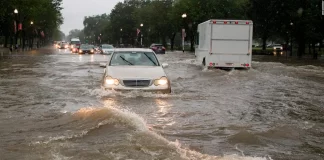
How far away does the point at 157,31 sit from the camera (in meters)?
88.7

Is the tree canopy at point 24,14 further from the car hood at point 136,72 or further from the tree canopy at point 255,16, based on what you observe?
the car hood at point 136,72

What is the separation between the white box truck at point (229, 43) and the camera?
72.7ft

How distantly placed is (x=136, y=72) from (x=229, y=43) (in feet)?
38.2

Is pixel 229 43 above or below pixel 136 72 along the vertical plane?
above

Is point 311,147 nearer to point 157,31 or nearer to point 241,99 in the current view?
point 241,99

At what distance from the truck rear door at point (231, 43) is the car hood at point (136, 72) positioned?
10732 mm

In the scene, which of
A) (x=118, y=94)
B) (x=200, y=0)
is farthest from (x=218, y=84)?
(x=200, y=0)

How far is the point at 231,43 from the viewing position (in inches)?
886

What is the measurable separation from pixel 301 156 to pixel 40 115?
569 centimetres

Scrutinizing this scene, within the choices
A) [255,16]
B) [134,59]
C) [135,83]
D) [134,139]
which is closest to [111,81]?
[135,83]

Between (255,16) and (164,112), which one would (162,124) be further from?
(255,16)

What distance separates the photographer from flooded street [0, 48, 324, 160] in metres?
6.41

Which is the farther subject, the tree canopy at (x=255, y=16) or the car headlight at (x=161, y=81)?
the tree canopy at (x=255, y=16)

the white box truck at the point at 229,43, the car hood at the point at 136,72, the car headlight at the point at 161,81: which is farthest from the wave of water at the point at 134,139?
the white box truck at the point at 229,43
